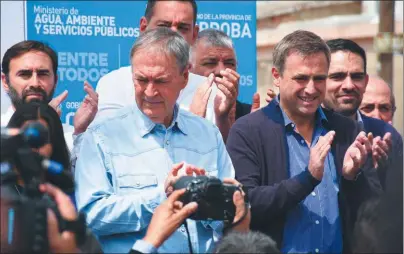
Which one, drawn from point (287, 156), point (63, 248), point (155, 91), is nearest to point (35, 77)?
point (155, 91)

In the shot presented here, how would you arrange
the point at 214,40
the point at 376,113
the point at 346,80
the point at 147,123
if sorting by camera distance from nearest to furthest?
the point at 147,123, the point at 346,80, the point at 214,40, the point at 376,113

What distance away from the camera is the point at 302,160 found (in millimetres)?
5215

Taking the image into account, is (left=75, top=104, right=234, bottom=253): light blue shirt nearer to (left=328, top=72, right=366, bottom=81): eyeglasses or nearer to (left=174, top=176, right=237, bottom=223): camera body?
(left=174, top=176, right=237, bottom=223): camera body

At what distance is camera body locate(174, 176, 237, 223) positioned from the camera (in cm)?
434

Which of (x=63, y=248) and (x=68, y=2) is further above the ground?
(x=68, y=2)

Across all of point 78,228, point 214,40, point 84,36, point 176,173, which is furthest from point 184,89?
point 78,228

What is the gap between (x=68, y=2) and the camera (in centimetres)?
718

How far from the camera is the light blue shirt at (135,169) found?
4613mm

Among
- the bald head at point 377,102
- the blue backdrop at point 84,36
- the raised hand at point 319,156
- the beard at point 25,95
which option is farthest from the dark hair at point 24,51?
A: the bald head at point 377,102

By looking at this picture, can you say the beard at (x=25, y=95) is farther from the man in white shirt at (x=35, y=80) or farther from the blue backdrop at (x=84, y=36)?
the blue backdrop at (x=84, y=36)

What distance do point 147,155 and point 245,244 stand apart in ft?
3.18

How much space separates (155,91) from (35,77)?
1.01 metres

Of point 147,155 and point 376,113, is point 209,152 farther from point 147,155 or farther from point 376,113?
point 376,113

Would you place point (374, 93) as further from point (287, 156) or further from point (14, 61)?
point (14, 61)
